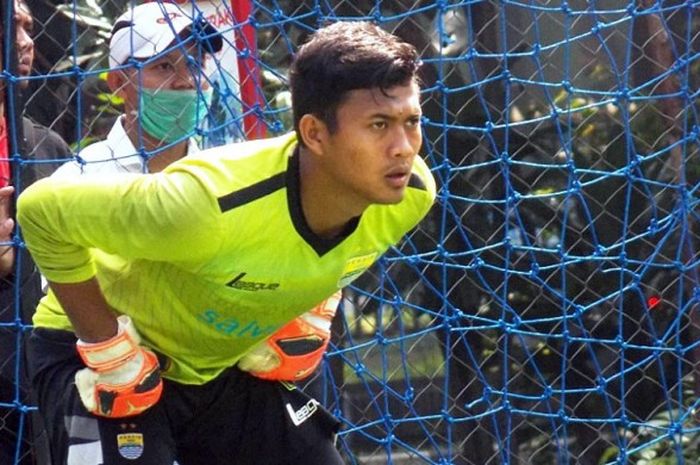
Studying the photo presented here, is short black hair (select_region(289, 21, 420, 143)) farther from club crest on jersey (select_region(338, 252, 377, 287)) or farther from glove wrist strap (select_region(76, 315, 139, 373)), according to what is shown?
glove wrist strap (select_region(76, 315, 139, 373))

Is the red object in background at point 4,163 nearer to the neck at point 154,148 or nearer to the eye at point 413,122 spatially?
the neck at point 154,148

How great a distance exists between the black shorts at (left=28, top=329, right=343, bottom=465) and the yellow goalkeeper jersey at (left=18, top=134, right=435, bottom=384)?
60mm

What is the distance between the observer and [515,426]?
5.87 meters

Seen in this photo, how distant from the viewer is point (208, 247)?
136 inches

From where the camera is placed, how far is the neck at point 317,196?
11.8 feet

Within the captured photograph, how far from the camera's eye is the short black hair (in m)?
3.56

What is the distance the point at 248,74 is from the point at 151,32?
1.24 ft

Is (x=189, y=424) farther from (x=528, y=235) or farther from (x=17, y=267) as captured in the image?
(x=528, y=235)

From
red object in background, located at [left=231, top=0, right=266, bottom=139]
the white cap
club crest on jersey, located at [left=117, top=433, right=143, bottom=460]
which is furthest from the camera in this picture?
red object in background, located at [left=231, top=0, right=266, bottom=139]

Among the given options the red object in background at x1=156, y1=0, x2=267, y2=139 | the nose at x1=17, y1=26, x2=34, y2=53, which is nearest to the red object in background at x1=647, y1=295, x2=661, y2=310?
the red object in background at x1=156, y1=0, x2=267, y2=139

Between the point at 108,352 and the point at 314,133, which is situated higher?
the point at 314,133

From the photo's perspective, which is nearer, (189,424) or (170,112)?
(189,424)

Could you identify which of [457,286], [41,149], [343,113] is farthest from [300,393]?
[457,286]

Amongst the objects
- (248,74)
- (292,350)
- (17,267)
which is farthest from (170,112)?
(292,350)
